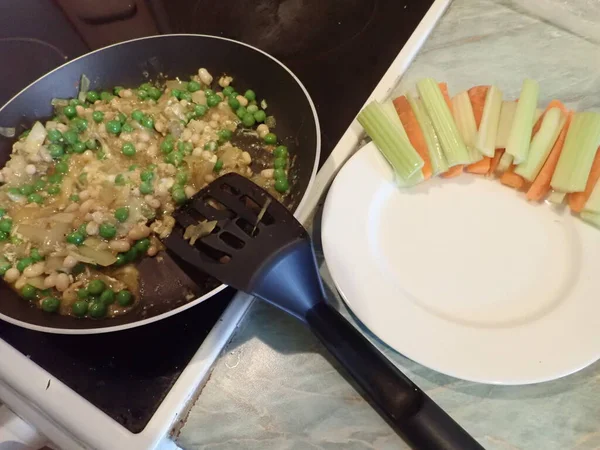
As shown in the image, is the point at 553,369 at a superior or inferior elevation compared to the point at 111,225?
inferior

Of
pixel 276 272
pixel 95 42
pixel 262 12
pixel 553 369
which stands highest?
pixel 95 42

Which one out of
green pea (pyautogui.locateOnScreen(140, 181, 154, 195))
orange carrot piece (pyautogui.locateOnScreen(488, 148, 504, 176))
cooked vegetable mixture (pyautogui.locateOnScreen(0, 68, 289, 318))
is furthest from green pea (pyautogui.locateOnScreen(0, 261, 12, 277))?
orange carrot piece (pyautogui.locateOnScreen(488, 148, 504, 176))

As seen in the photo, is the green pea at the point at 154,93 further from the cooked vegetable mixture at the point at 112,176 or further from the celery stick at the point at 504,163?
the celery stick at the point at 504,163

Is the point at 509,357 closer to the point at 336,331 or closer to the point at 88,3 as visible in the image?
the point at 336,331

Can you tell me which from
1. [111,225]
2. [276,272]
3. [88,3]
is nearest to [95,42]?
[88,3]

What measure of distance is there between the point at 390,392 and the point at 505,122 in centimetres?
63

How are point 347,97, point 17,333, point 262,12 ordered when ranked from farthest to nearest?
1. point 262,12
2. point 347,97
3. point 17,333

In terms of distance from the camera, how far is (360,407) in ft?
2.88

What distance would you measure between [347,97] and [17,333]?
937mm

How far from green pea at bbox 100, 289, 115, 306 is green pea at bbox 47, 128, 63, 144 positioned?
1.49 ft

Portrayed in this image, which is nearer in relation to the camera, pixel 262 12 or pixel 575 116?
pixel 575 116

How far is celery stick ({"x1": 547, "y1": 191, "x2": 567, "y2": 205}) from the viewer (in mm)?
996

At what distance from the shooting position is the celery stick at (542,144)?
1.03m

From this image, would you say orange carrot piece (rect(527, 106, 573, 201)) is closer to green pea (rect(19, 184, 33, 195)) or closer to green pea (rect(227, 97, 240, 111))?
green pea (rect(227, 97, 240, 111))
